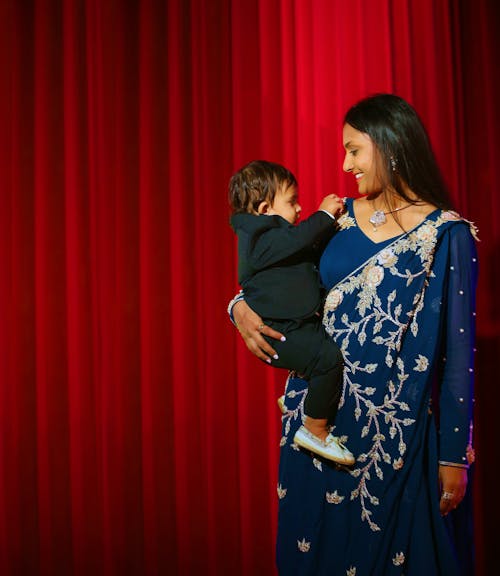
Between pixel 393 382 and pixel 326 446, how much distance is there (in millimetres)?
182

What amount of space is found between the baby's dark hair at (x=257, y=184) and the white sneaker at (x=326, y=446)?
51 cm

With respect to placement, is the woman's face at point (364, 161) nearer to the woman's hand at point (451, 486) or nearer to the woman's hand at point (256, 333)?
the woman's hand at point (256, 333)

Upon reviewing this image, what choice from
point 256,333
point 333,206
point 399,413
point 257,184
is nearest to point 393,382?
point 399,413

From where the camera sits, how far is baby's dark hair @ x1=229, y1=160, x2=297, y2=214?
1.41 meters

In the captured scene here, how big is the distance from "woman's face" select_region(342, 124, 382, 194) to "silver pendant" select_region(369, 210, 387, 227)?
5cm

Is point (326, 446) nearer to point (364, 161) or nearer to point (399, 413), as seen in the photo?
point (399, 413)

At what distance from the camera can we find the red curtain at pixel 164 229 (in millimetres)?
2000

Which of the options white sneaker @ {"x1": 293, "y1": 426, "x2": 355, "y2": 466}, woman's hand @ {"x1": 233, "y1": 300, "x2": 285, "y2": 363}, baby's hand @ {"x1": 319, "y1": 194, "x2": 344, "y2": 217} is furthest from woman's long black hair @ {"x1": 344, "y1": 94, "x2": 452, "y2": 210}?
white sneaker @ {"x1": 293, "y1": 426, "x2": 355, "y2": 466}

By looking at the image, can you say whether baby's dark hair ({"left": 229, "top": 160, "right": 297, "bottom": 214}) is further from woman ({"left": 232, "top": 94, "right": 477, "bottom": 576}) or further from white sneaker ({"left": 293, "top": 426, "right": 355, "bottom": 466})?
white sneaker ({"left": 293, "top": 426, "right": 355, "bottom": 466})

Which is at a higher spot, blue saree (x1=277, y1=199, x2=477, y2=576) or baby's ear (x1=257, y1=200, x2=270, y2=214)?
baby's ear (x1=257, y1=200, x2=270, y2=214)

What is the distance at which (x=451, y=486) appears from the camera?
1192mm

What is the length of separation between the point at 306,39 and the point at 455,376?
1.35m

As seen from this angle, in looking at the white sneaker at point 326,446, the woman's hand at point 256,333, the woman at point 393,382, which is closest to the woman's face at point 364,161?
the woman at point 393,382

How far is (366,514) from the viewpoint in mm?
1221
